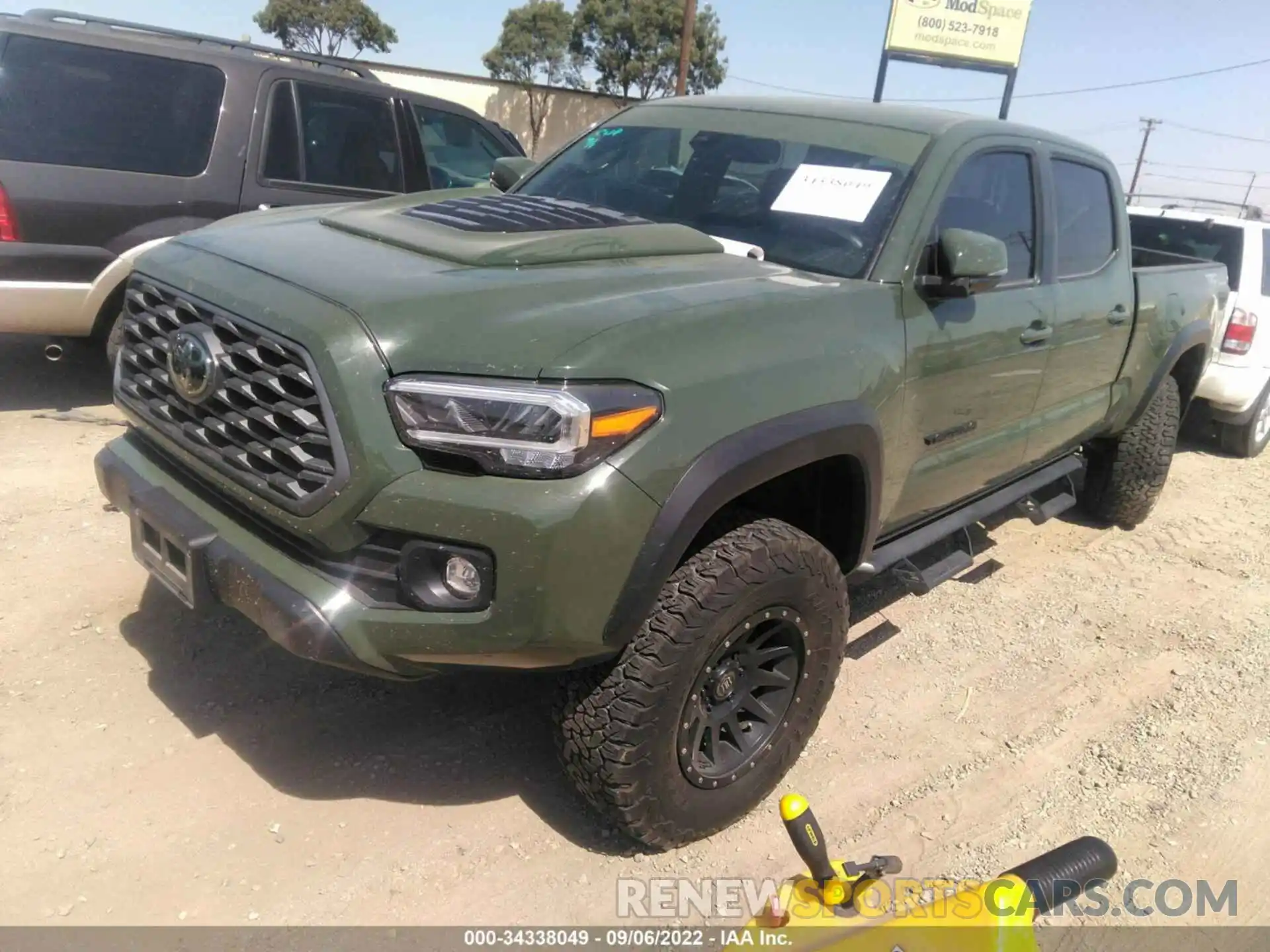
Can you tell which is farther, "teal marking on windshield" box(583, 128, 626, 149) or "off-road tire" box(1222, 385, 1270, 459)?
"off-road tire" box(1222, 385, 1270, 459)

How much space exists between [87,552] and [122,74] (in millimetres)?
2750

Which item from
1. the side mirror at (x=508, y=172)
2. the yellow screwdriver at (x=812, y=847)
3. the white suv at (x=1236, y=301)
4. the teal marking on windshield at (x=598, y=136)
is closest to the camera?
the yellow screwdriver at (x=812, y=847)

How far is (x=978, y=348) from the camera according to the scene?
10.9ft

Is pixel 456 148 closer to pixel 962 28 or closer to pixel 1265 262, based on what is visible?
pixel 1265 262

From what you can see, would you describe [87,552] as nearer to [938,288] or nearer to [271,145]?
[271,145]

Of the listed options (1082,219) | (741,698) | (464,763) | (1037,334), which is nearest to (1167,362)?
(1082,219)

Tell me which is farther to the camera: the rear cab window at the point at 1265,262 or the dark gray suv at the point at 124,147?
the rear cab window at the point at 1265,262

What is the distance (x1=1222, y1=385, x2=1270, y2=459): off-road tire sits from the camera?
7.43 meters

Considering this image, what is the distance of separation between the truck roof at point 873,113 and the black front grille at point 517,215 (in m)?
0.80

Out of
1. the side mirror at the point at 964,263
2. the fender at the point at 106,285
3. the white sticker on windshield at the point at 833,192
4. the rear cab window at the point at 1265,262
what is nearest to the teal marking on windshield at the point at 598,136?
the white sticker on windshield at the point at 833,192

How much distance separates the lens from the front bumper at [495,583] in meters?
2.08

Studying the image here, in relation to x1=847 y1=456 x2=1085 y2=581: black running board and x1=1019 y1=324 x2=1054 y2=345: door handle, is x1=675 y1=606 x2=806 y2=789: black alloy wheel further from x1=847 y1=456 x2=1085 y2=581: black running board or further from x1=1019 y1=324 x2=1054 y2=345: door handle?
x1=1019 y1=324 x2=1054 y2=345: door handle

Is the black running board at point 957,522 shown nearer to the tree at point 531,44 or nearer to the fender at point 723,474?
the fender at point 723,474

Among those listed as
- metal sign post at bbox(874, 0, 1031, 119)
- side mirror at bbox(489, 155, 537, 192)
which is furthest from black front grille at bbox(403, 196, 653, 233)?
metal sign post at bbox(874, 0, 1031, 119)
